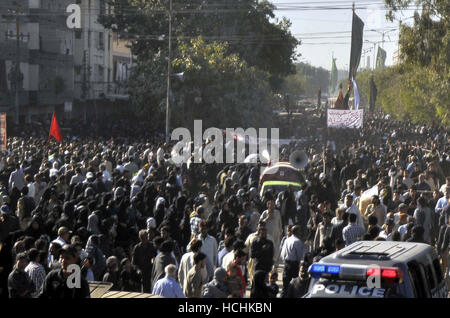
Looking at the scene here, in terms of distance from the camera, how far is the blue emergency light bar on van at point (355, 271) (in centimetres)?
763

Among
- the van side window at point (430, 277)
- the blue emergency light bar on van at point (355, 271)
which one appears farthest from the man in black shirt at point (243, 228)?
the blue emergency light bar on van at point (355, 271)

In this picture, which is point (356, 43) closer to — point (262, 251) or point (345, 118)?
point (345, 118)

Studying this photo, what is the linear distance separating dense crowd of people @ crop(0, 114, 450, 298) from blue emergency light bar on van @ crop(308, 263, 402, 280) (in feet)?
3.53

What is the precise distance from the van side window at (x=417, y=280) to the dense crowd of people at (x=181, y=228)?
1.45m

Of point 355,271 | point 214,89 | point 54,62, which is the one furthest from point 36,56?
point 355,271

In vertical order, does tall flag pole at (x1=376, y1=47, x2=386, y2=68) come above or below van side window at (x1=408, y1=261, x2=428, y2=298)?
above

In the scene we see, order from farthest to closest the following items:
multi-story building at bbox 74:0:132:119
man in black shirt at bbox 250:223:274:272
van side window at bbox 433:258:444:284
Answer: multi-story building at bbox 74:0:132:119
man in black shirt at bbox 250:223:274:272
van side window at bbox 433:258:444:284

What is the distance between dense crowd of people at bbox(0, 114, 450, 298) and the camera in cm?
905

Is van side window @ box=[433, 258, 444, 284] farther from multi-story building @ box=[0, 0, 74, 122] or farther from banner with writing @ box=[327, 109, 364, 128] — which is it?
multi-story building @ box=[0, 0, 74, 122]

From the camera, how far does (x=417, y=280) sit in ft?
26.6

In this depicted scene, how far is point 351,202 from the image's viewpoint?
1366 centimetres

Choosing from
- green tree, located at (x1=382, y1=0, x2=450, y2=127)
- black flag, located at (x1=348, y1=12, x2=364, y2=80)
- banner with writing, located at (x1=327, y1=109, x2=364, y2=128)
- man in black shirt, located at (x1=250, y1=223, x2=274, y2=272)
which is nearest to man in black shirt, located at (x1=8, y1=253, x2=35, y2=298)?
man in black shirt, located at (x1=250, y1=223, x2=274, y2=272)

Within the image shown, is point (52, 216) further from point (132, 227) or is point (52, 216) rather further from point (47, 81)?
point (47, 81)
